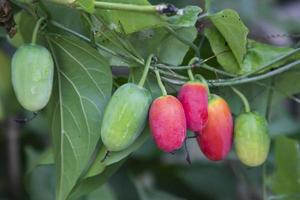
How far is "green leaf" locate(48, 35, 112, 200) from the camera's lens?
0.82m

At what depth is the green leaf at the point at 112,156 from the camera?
822mm

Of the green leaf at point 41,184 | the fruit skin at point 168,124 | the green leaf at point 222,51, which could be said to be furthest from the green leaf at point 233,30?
the green leaf at point 41,184

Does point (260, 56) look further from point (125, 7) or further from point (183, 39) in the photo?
point (125, 7)

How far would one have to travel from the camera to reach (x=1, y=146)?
1521 mm

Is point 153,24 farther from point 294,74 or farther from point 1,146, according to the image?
point 1,146

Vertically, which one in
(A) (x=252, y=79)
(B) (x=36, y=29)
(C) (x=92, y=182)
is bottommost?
(C) (x=92, y=182)

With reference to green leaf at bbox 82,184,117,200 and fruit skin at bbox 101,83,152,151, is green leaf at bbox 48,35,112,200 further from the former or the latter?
green leaf at bbox 82,184,117,200

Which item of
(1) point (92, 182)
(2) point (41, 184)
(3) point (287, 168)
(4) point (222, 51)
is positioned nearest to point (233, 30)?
(4) point (222, 51)

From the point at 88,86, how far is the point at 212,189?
2.54ft

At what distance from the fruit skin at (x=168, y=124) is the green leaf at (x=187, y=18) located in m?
0.08

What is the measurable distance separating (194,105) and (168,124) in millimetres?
43

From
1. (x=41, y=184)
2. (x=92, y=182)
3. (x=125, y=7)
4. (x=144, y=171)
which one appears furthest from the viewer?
(x=144, y=171)

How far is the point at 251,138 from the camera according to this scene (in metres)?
0.84

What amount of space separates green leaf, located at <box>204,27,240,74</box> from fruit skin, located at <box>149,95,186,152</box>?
0.51 ft
